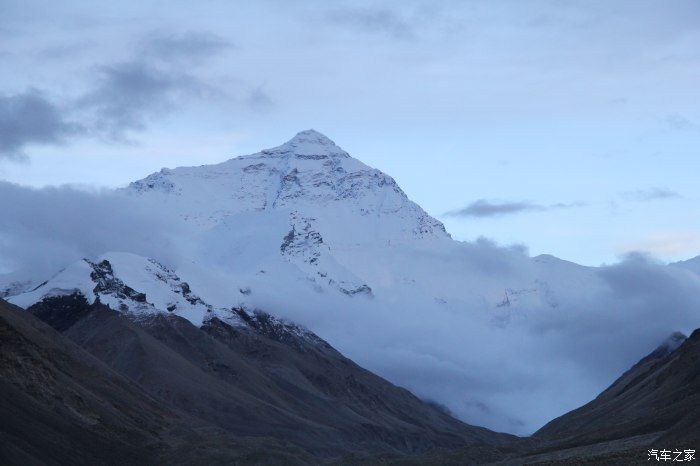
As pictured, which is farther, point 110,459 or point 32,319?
point 32,319

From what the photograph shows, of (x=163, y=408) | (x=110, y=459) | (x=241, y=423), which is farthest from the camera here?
(x=241, y=423)

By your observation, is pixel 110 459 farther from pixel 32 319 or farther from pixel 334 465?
pixel 32 319

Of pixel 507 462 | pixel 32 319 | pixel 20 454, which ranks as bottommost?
pixel 20 454

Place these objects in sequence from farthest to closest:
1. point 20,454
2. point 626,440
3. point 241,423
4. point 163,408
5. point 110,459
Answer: point 241,423 < point 163,408 < point 110,459 < point 626,440 < point 20,454

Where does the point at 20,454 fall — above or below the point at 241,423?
below

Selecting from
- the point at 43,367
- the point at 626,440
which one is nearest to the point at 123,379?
the point at 43,367

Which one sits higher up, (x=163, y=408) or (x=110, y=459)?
(x=163, y=408)

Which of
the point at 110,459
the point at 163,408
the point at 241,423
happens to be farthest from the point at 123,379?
the point at 110,459

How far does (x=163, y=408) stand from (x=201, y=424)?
732 cm

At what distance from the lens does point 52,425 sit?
113 meters

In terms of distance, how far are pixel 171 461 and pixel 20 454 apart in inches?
1392

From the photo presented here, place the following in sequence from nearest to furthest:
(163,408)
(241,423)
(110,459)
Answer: (110,459) < (163,408) < (241,423)

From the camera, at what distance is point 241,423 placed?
195875 millimetres

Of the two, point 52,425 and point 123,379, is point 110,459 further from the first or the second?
point 123,379
